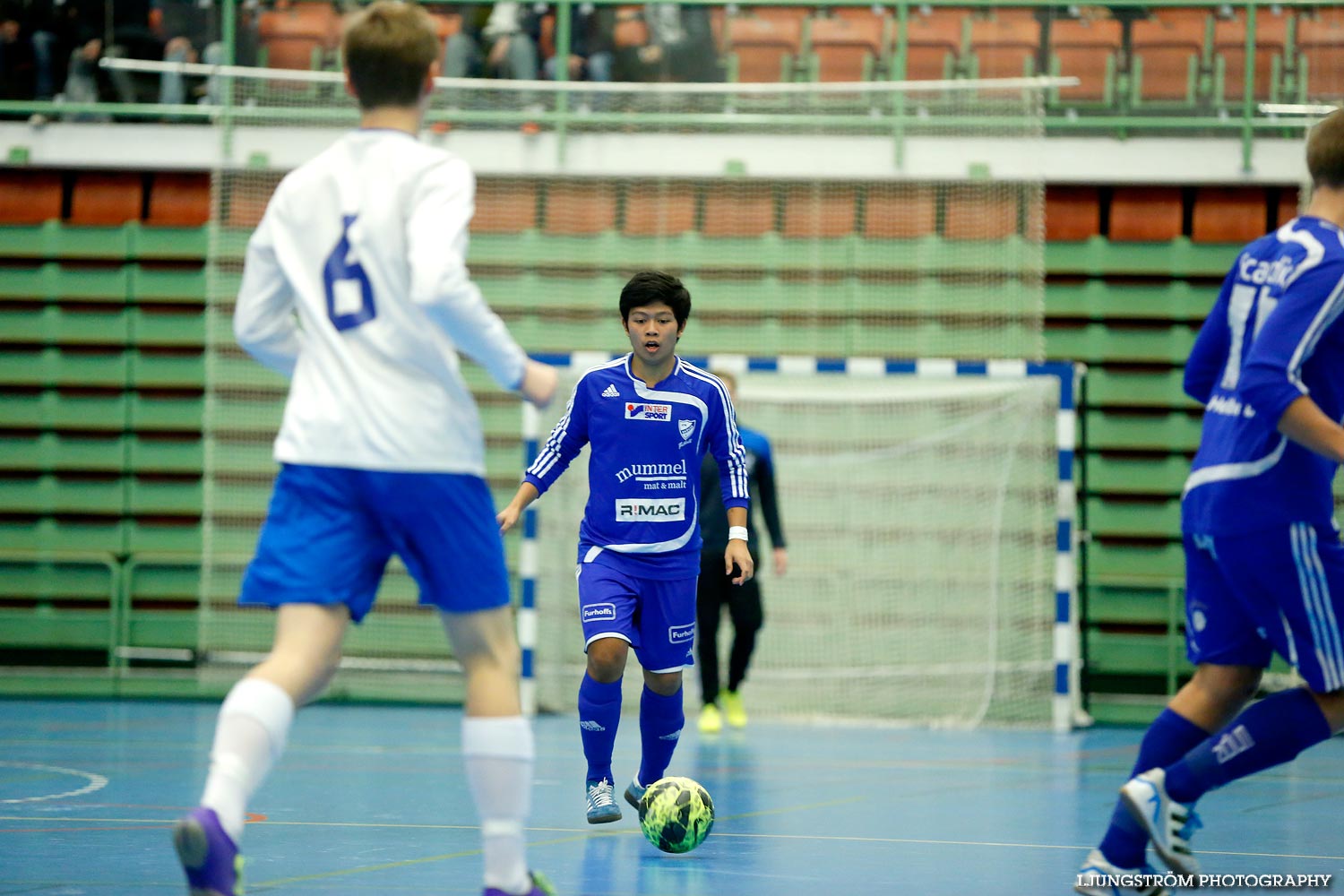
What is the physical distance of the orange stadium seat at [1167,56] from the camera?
483 inches

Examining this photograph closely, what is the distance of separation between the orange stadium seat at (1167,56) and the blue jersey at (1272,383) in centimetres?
873

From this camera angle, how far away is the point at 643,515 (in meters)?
5.98

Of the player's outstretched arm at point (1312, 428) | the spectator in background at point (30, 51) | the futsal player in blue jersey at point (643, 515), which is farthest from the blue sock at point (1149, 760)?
the spectator in background at point (30, 51)

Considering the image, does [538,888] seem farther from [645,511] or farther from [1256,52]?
[1256,52]

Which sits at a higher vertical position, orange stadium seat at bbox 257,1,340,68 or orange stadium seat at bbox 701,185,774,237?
orange stadium seat at bbox 257,1,340,68

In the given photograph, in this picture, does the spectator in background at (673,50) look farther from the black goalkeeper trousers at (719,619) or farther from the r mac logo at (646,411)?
the r mac logo at (646,411)

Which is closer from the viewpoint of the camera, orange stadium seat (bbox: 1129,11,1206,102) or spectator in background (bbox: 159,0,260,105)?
orange stadium seat (bbox: 1129,11,1206,102)

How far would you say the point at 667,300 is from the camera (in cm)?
586

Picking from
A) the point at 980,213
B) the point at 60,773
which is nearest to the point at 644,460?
the point at 60,773

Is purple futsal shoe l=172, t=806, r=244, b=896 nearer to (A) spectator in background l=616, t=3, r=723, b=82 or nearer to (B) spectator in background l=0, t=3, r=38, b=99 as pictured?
(A) spectator in background l=616, t=3, r=723, b=82

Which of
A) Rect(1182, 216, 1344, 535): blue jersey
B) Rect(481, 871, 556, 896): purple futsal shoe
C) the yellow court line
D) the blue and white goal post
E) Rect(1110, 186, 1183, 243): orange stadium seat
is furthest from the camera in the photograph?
Rect(1110, 186, 1183, 243): orange stadium seat

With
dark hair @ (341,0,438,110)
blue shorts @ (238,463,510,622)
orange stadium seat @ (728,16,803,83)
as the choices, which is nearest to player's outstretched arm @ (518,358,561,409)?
blue shorts @ (238,463,510,622)

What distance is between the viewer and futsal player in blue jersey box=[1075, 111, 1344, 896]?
152 inches

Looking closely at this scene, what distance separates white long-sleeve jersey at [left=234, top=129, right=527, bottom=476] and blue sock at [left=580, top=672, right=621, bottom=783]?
261cm
